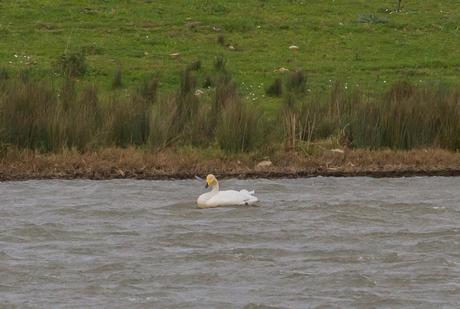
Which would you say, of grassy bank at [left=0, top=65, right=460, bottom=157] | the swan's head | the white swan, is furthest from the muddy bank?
the white swan

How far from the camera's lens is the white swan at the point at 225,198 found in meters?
15.4

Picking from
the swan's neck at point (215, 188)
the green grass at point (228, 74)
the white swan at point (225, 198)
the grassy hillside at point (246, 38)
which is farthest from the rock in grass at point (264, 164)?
the grassy hillside at point (246, 38)

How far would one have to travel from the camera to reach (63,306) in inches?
456

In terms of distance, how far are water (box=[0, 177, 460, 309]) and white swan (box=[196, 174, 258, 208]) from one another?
0.10 meters

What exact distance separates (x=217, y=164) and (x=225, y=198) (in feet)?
8.06

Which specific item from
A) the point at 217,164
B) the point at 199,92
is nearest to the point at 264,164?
the point at 217,164

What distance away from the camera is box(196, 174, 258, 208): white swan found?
15.4 m

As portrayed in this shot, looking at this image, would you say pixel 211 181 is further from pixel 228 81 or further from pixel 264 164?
pixel 228 81

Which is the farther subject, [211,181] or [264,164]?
[264,164]

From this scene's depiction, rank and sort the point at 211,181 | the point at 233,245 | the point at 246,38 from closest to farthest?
the point at 233,245, the point at 211,181, the point at 246,38

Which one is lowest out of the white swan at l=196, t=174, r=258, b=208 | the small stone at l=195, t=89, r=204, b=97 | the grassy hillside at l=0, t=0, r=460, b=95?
the grassy hillside at l=0, t=0, r=460, b=95

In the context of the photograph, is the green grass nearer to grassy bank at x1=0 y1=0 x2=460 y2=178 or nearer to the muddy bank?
grassy bank at x1=0 y1=0 x2=460 y2=178

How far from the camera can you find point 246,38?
89.2 feet

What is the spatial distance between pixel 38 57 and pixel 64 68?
1.52 meters
